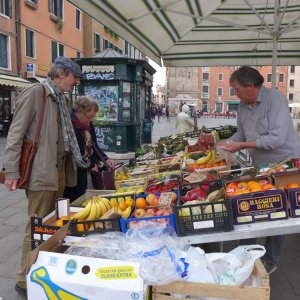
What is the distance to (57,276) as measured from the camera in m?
1.83

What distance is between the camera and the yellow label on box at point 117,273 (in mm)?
1795

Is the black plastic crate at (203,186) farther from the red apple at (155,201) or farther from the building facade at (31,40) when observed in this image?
the building facade at (31,40)

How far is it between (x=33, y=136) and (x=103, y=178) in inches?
51.4

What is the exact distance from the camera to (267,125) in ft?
9.47

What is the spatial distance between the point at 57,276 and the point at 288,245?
294 cm

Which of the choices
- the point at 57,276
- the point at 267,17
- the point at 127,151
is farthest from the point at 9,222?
the point at 127,151

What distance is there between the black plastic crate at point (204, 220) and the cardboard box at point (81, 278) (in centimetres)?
44

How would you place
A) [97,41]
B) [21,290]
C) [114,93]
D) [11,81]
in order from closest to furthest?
[21,290]
[114,93]
[11,81]
[97,41]

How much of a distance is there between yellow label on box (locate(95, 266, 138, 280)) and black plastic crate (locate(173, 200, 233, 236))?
0.45 meters

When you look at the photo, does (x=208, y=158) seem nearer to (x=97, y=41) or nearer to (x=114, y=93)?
(x=114, y=93)

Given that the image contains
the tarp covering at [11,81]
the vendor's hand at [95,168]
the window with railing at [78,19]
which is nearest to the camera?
the vendor's hand at [95,168]

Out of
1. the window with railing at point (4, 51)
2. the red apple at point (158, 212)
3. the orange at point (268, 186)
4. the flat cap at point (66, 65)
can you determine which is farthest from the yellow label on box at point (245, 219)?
the window with railing at point (4, 51)

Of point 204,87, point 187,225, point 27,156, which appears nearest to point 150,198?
point 187,225

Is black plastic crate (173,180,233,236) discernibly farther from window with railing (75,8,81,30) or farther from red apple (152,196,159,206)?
window with railing (75,8,81,30)
